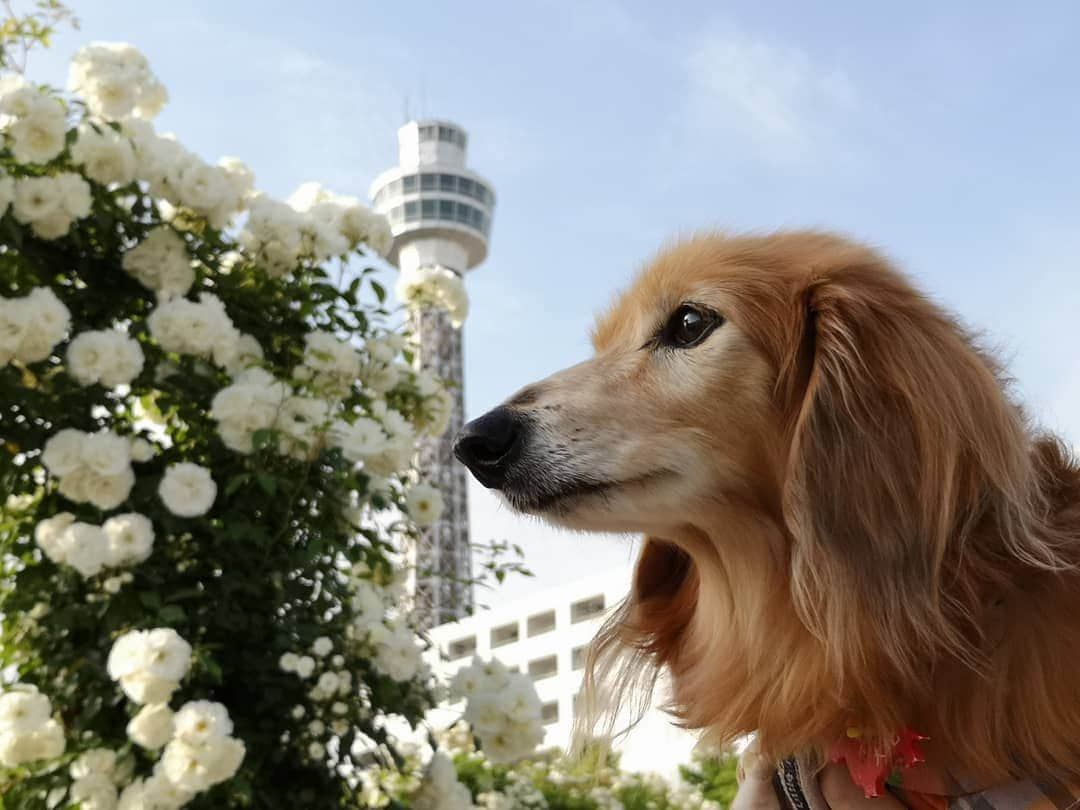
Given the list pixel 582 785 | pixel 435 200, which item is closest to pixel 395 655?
pixel 582 785

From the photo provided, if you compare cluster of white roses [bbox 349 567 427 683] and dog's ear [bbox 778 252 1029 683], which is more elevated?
cluster of white roses [bbox 349 567 427 683]

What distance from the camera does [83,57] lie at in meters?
3.67

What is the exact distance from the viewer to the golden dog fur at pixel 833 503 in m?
1.85

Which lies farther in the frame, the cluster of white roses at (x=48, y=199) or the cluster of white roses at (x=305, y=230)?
the cluster of white roses at (x=305, y=230)

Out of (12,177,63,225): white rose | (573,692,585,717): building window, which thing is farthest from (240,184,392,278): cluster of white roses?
(573,692,585,717): building window

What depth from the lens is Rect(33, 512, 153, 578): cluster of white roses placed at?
3092 millimetres

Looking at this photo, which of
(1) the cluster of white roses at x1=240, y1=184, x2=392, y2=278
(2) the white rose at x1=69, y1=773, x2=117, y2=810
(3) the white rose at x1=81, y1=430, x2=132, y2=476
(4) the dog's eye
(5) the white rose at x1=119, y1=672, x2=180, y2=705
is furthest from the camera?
(1) the cluster of white roses at x1=240, y1=184, x2=392, y2=278

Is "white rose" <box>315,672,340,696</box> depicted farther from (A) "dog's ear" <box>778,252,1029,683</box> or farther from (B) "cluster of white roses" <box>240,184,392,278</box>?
(A) "dog's ear" <box>778,252,1029,683</box>

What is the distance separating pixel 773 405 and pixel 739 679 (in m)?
0.50

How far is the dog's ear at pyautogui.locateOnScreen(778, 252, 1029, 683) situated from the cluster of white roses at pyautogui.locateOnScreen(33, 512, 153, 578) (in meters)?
1.87

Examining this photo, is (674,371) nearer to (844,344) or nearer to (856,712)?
(844,344)

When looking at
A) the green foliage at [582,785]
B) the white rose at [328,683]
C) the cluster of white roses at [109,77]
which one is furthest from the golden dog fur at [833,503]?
the green foliage at [582,785]

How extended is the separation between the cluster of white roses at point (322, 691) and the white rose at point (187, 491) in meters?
0.46

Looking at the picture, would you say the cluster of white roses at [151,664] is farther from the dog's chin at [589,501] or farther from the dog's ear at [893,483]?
the dog's ear at [893,483]
